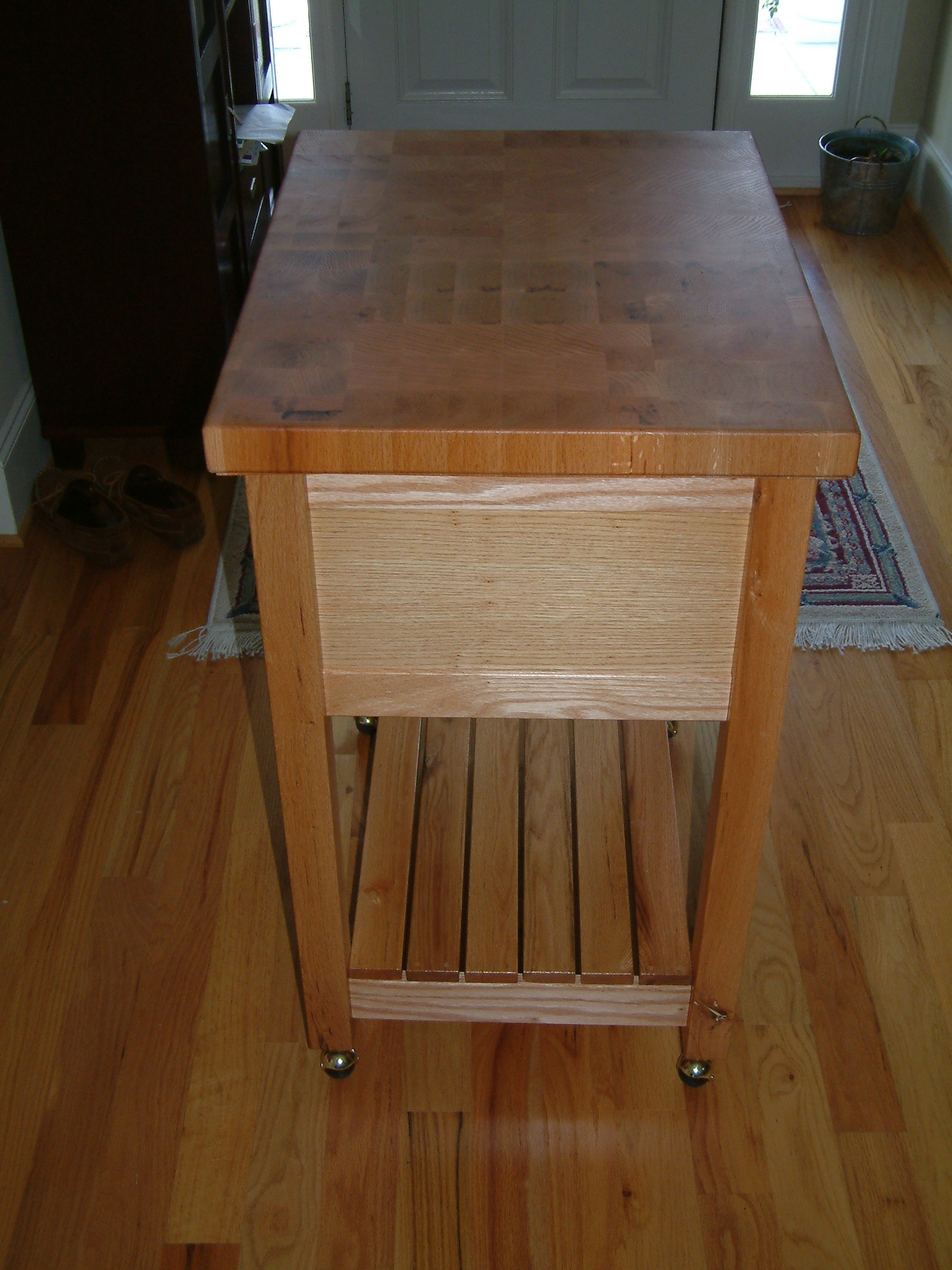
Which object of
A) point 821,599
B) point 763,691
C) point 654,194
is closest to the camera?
point 763,691

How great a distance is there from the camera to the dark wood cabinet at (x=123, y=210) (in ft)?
6.52

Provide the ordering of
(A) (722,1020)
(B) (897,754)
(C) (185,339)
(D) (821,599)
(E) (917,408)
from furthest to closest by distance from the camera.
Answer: (E) (917,408), (C) (185,339), (D) (821,599), (B) (897,754), (A) (722,1020)

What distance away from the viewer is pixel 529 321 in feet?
3.41

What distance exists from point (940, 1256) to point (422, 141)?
122 centimetres

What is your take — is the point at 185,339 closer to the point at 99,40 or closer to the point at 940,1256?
the point at 99,40

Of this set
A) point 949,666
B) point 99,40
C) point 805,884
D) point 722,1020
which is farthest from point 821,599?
point 99,40

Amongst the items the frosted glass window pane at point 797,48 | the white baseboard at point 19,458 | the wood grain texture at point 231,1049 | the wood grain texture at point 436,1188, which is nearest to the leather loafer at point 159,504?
the white baseboard at point 19,458

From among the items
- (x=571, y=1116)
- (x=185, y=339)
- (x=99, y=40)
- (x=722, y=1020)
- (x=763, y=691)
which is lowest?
(x=571, y=1116)

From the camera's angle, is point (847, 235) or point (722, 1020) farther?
point (847, 235)

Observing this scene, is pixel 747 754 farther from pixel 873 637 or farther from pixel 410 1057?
pixel 873 637

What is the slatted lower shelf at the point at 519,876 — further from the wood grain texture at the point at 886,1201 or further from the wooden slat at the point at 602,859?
the wood grain texture at the point at 886,1201

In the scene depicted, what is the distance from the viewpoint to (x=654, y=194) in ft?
4.09

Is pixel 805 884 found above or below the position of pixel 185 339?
below

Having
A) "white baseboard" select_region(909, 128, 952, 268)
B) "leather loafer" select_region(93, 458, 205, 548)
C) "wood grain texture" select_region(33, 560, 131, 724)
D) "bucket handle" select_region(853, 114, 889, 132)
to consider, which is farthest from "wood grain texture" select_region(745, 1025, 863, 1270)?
"bucket handle" select_region(853, 114, 889, 132)
